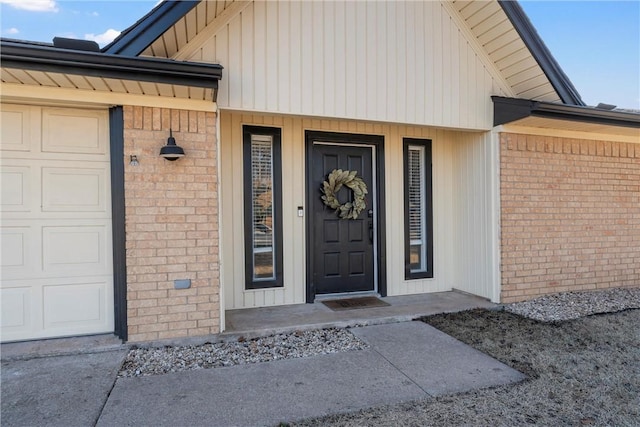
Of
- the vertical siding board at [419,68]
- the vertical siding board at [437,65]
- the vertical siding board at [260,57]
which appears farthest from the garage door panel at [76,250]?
the vertical siding board at [437,65]

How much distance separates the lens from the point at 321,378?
3145mm

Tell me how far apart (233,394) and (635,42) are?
29.0ft

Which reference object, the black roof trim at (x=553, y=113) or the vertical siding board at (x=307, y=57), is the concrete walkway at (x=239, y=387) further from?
the black roof trim at (x=553, y=113)

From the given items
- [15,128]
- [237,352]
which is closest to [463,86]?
[237,352]

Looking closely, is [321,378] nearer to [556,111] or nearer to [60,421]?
[60,421]

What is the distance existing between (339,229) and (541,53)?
3.46 m

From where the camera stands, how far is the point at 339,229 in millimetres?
5441

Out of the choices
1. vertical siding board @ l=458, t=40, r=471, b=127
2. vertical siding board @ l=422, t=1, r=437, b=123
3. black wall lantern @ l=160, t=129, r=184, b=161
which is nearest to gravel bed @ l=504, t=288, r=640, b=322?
vertical siding board @ l=458, t=40, r=471, b=127

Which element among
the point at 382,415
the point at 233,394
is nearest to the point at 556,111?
the point at 382,415

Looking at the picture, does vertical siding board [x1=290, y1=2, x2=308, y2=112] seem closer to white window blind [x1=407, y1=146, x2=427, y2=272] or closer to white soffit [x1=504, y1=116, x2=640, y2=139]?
white window blind [x1=407, y1=146, x2=427, y2=272]

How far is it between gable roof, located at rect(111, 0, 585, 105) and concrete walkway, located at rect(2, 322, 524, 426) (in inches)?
114

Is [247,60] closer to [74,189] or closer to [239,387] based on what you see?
[74,189]

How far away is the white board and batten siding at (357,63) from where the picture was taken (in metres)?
4.09

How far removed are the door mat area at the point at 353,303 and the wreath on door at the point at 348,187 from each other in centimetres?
118
